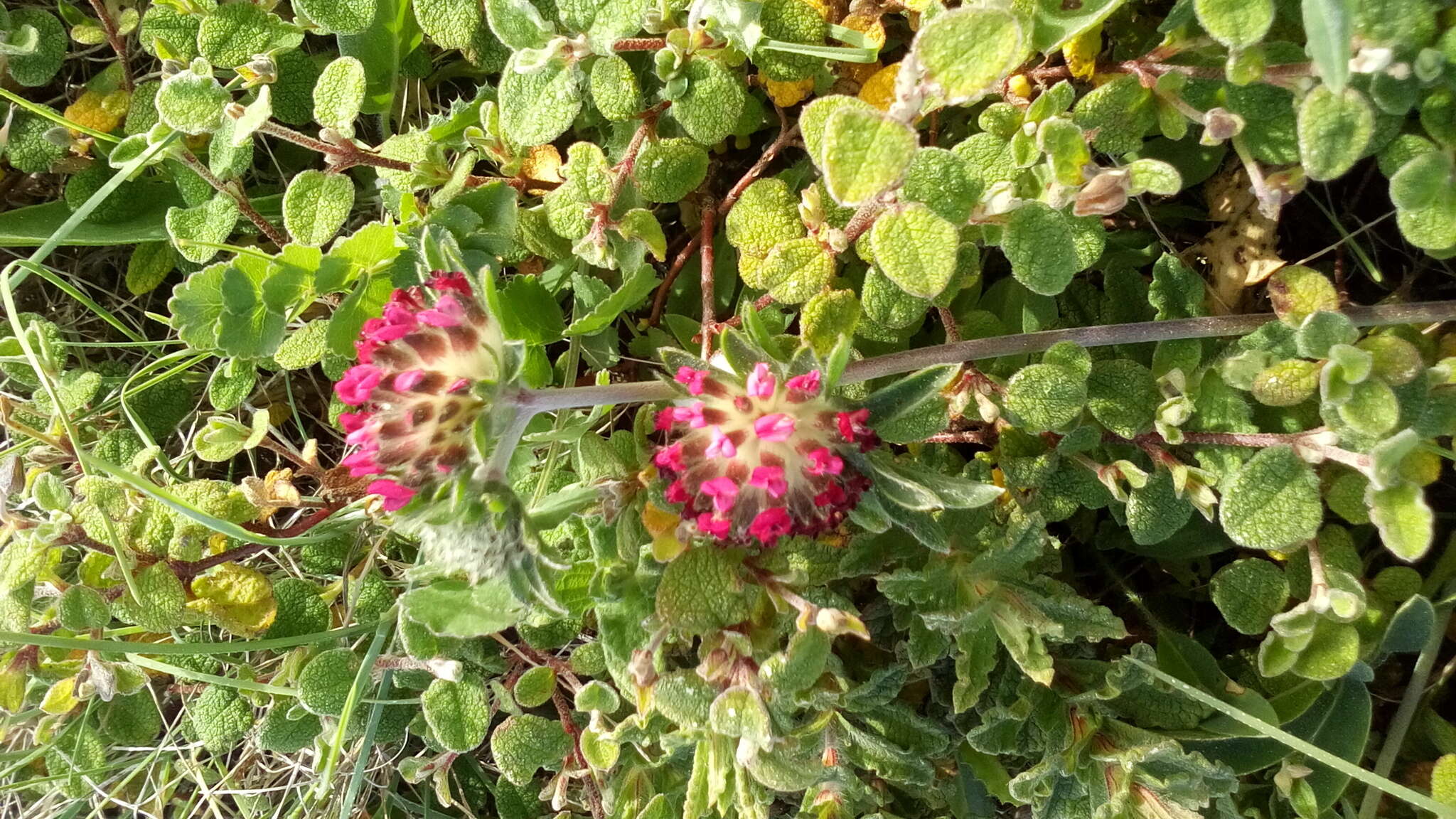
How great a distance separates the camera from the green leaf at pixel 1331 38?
1556 mm

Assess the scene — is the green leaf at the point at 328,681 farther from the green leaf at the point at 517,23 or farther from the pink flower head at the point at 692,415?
the green leaf at the point at 517,23

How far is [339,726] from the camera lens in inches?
97.3

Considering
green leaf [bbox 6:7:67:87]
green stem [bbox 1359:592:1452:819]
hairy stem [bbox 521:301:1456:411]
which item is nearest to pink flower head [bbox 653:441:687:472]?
hairy stem [bbox 521:301:1456:411]

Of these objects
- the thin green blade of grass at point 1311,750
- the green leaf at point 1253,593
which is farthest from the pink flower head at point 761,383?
the green leaf at point 1253,593

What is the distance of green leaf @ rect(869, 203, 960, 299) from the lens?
6.02 feet

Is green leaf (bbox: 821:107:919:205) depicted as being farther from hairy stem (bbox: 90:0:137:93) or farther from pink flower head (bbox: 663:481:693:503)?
hairy stem (bbox: 90:0:137:93)

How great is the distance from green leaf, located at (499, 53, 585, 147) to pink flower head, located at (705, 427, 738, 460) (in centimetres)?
86

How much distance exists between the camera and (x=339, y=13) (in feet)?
7.76

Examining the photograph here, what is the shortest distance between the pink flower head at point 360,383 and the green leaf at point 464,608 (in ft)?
1.46

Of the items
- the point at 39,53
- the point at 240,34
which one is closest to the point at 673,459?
the point at 240,34

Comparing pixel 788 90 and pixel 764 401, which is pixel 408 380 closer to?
pixel 764 401

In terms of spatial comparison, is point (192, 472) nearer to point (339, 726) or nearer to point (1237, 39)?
point (339, 726)

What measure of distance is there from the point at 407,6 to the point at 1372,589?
9.50 ft

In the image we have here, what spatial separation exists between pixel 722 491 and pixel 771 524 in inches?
4.6
